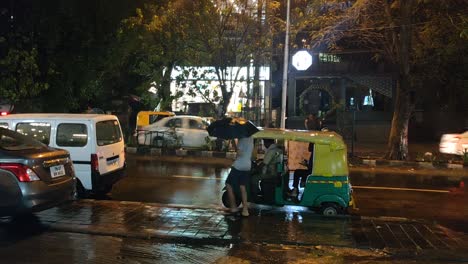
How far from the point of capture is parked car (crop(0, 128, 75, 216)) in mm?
6789

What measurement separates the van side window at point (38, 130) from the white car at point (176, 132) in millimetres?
9915

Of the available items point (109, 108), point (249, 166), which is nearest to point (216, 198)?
point (249, 166)

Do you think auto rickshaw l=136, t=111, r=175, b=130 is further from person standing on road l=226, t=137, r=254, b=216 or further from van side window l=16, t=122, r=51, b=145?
person standing on road l=226, t=137, r=254, b=216

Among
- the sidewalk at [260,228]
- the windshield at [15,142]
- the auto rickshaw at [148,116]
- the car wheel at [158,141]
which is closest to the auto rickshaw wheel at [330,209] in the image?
the sidewalk at [260,228]

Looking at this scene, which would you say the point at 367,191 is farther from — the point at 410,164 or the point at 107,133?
the point at 107,133

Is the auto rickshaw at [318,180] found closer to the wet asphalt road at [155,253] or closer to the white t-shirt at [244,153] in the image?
the white t-shirt at [244,153]

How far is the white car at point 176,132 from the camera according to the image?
19.4 meters

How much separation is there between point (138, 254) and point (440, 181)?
1034cm

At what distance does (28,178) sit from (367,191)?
781 cm

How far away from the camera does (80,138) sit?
939cm

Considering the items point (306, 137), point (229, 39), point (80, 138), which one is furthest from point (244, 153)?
point (229, 39)

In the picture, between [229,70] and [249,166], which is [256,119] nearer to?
[229,70]

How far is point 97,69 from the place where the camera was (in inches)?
704

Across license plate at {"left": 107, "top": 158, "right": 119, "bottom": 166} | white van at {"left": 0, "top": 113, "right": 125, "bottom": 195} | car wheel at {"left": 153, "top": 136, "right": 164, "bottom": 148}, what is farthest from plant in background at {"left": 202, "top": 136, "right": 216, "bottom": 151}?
white van at {"left": 0, "top": 113, "right": 125, "bottom": 195}
